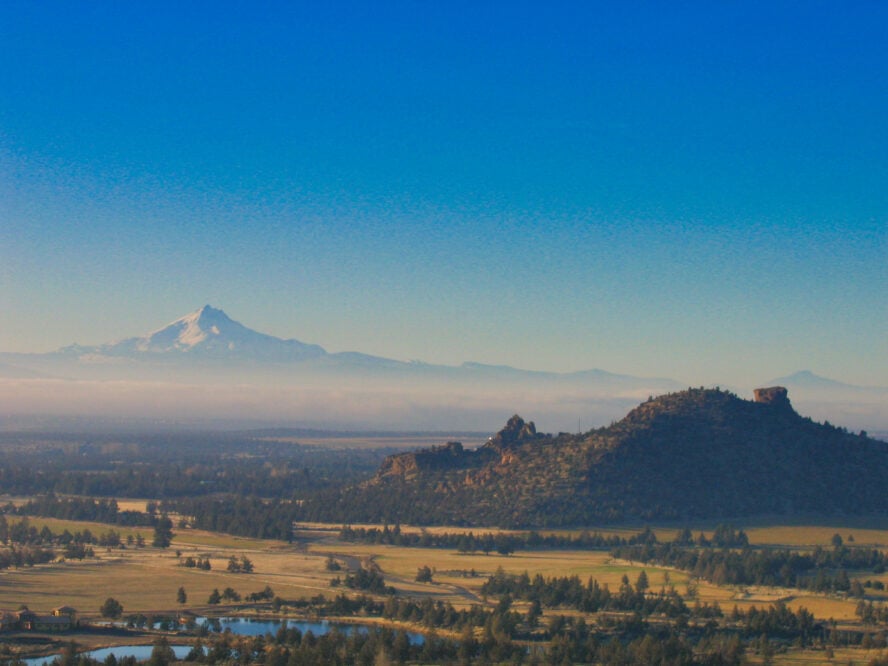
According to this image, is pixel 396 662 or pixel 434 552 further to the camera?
pixel 434 552

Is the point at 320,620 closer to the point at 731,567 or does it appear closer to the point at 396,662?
the point at 396,662

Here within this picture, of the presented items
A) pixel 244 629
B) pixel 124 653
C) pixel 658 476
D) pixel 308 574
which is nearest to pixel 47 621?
pixel 124 653

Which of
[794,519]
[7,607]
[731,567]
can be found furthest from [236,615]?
[794,519]

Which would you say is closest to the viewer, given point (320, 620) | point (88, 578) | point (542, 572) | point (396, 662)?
point (396, 662)

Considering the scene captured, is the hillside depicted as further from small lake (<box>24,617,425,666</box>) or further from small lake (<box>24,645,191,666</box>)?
small lake (<box>24,645,191,666</box>)

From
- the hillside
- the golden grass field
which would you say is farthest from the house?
the hillside

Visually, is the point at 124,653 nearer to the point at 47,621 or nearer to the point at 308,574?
the point at 47,621
